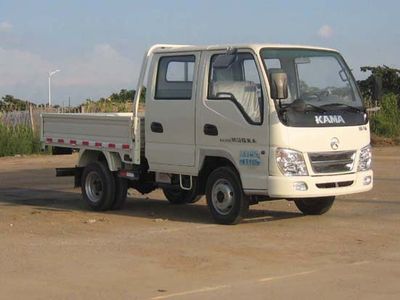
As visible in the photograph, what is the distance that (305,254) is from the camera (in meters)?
9.00

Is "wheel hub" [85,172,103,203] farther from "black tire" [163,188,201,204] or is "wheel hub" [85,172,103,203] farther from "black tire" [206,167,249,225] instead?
"black tire" [206,167,249,225]

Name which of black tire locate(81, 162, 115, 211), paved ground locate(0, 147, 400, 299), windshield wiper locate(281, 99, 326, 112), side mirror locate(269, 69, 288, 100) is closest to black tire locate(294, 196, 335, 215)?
paved ground locate(0, 147, 400, 299)

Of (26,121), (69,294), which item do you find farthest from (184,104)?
(26,121)

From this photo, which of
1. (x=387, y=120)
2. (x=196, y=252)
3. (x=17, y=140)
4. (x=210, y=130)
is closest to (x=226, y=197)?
(x=210, y=130)

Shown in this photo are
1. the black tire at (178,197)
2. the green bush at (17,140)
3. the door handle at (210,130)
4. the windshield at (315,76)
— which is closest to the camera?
the windshield at (315,76)

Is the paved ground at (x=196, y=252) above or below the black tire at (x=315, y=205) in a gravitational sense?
below

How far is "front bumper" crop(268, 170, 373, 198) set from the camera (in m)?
Result: 10.4

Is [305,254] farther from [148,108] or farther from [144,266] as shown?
[148,108]

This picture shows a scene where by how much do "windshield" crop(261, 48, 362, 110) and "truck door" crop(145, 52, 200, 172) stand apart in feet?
4.13

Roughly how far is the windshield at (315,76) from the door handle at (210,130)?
3.74 ft

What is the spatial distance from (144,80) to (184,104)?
111 centimetres

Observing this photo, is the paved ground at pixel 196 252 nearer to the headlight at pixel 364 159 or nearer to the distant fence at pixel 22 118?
the headlight at pixel 364 159

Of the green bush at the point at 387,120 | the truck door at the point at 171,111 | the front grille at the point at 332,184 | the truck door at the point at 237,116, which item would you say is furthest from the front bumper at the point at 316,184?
the green bush at the point at 387,120

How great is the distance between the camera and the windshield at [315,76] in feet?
35.8
